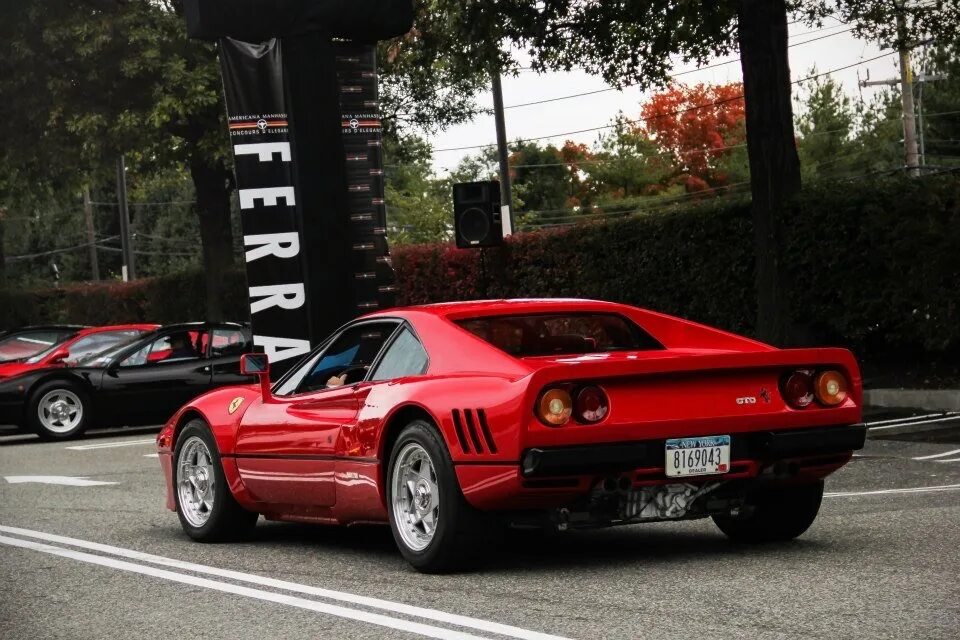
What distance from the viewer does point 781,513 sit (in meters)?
7.66

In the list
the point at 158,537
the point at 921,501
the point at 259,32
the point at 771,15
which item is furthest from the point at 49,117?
the point at 921,501

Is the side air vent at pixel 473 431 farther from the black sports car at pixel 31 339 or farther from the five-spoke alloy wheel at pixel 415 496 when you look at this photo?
the black sports car at pixel 31 339

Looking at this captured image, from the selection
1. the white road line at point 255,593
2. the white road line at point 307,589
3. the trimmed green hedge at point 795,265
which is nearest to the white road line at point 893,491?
the white road line at point 307,589

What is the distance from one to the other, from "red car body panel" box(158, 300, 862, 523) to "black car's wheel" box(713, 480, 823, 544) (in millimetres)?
325

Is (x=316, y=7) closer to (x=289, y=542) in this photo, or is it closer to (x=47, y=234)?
(x=289, y=542)

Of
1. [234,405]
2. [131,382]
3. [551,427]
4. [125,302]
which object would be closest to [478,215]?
[131,382]

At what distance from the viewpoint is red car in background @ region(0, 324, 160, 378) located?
2134 cm

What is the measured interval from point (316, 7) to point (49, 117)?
1243 centimetres

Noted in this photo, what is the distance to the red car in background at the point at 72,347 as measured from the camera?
2134 cm

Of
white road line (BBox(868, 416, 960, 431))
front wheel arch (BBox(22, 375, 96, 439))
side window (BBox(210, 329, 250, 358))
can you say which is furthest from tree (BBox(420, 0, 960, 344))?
front wheel arch (BBox(22, 375, 96, 439))

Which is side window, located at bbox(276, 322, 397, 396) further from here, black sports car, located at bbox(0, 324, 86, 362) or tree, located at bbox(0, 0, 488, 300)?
tree, located at bbox(0, 0, 488, 300)

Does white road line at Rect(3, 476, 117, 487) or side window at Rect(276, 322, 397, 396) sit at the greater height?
side window at Rect(276, 322, 397, 396)

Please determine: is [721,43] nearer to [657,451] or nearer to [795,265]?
[795,265]

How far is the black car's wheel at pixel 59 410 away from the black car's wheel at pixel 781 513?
13.9 meters
